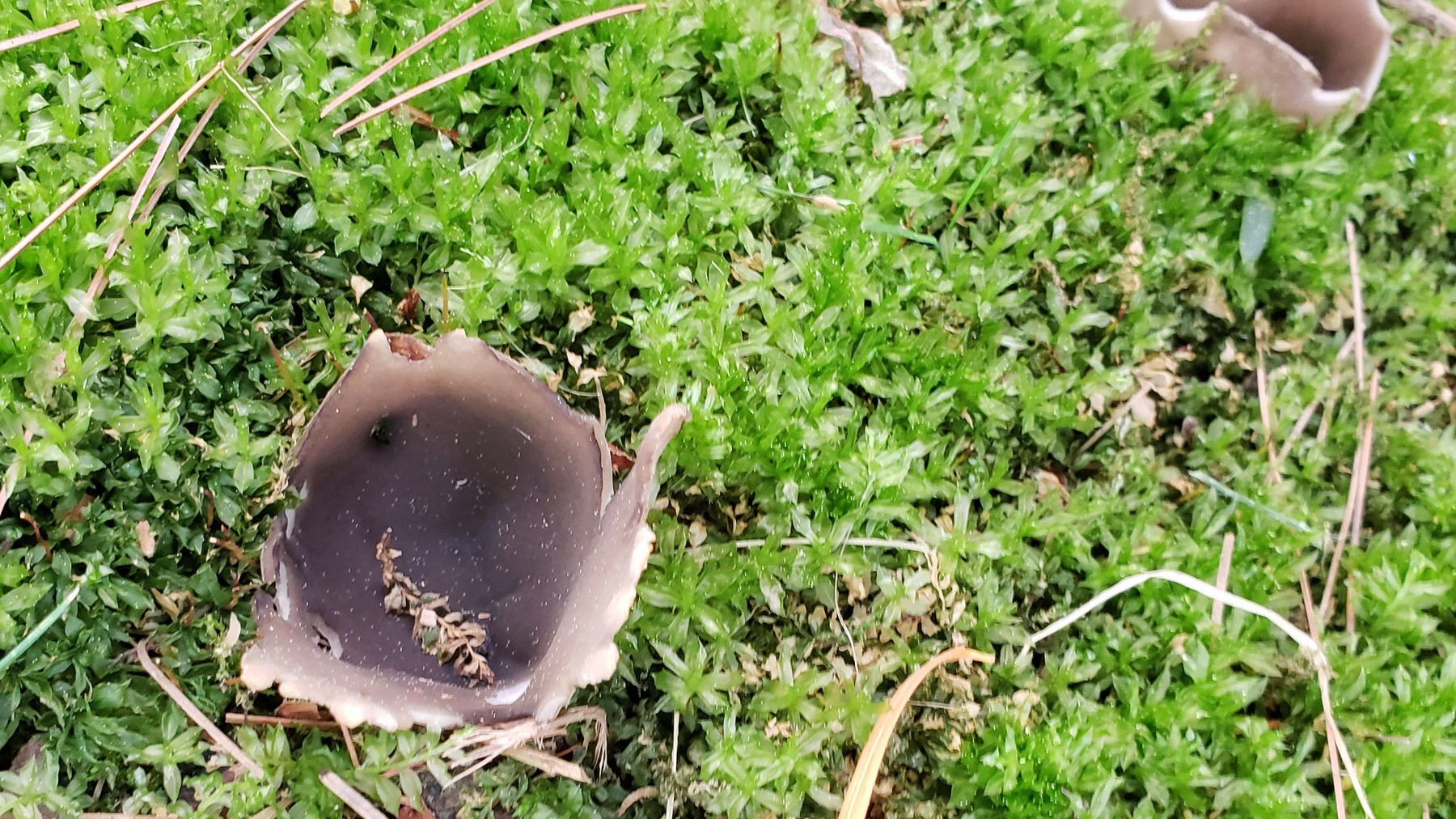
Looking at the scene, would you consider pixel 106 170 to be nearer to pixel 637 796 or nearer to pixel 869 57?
pixel 637 796

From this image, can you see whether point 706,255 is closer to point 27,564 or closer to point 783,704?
point 783,704

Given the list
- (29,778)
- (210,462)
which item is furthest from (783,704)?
(29,778)

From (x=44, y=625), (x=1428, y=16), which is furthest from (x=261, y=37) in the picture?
(x=1428, y=16)

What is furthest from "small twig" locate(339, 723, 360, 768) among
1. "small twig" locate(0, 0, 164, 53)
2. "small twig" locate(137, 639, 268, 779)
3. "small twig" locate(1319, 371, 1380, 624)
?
"small twig" locate(1319, 371, 1380, 624)

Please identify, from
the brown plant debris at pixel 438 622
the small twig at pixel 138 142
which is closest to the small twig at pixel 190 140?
the small twig at pixel 138 142

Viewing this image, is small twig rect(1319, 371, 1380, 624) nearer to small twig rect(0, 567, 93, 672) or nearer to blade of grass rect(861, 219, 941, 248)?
blade of grass rect(861, 219, 941, 248)

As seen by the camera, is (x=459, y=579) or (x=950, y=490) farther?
(x=950, y=490)
